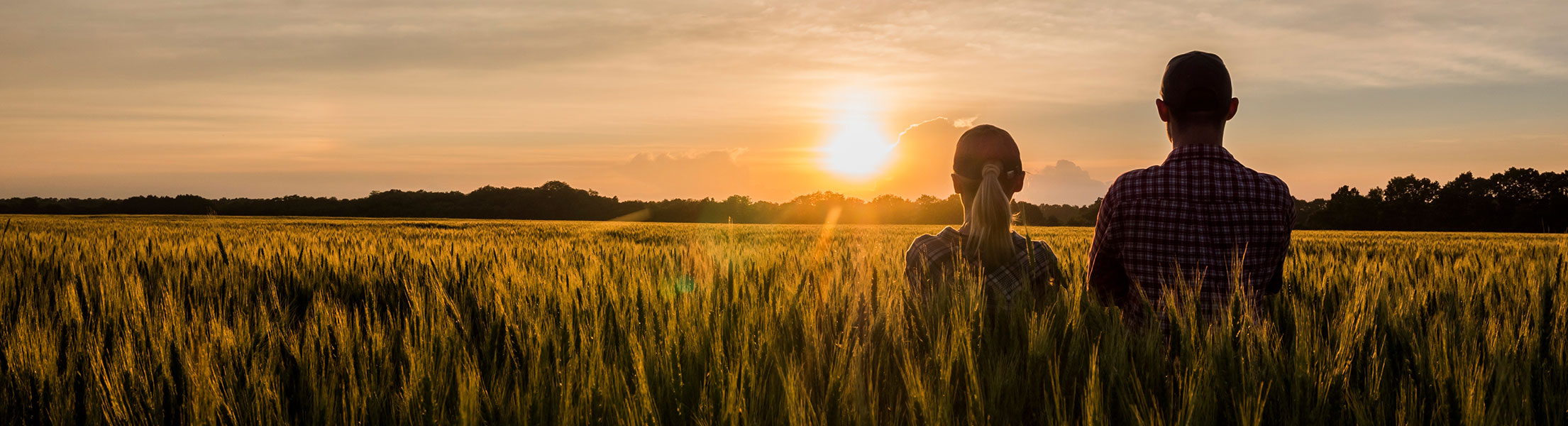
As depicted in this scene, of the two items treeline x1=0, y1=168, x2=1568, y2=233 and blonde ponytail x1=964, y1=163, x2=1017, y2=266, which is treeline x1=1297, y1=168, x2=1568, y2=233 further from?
blonde ponytail x1=964, y1=163, x2=1017, y2=266

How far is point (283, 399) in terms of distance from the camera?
139 cm

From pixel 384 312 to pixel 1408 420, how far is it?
3217 millimetres

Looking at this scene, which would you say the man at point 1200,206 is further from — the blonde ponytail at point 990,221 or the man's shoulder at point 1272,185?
the blonde ponytail at point 990,221

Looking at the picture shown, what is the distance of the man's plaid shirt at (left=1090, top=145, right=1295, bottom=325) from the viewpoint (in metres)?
2.45

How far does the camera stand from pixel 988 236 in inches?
99.3

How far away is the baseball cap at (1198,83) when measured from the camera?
240cm

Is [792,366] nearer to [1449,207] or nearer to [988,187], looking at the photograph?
[988,187]

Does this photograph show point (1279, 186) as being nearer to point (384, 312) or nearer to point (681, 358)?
point (681, 358)

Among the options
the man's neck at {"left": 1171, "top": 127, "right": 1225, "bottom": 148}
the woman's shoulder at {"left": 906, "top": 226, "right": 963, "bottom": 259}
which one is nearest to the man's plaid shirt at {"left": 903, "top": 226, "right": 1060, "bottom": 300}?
the woman's shoulder at {"left": 906, "top": 226, "right": 963, "bottom": 259}

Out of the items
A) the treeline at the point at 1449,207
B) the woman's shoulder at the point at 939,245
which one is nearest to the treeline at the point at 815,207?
the treeline at the point at 1449,207

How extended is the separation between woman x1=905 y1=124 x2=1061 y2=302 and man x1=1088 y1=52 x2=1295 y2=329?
13.4 inches

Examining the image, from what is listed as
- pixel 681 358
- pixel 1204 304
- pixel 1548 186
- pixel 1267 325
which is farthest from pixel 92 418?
pixel 1548 186

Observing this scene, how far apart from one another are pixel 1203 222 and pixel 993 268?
755 millimetres

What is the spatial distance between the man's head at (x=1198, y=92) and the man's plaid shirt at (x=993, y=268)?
0.67 m
